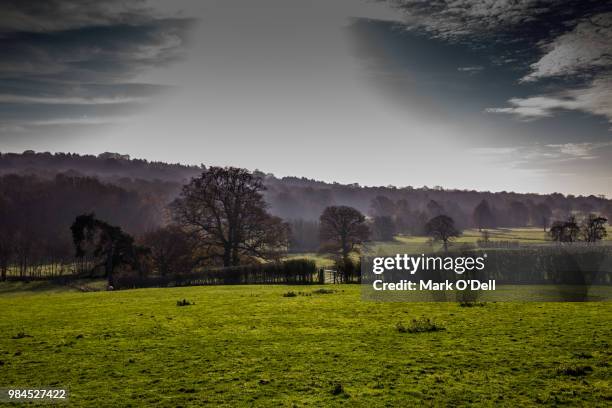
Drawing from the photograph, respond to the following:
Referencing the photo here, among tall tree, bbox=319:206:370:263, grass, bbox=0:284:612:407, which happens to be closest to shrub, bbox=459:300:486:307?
grass, bbox=0:284:612:407

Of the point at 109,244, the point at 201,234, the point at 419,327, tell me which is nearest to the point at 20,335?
the point at 419,327

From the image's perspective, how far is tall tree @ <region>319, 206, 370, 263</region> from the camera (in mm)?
76375

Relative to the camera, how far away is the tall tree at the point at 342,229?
76.4 meters

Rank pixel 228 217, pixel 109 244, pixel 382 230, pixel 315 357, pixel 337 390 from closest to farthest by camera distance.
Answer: pixel 337 390
pixel 315 357
pixel 109 244
pixel 228 217
pixel 382 230

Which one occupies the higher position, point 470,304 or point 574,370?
point 574,370

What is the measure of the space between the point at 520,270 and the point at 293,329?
1397 inches

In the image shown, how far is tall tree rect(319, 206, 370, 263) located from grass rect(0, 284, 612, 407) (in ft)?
174

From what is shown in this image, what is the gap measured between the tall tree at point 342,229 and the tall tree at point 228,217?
1770 cm

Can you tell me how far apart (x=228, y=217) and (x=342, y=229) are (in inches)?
1000

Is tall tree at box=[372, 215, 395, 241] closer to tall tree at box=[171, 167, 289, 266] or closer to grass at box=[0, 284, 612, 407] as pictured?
tall tree at box=[171, 167, 289, 266]

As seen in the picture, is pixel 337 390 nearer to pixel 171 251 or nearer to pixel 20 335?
pixel 20 335

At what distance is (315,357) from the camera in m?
14.0

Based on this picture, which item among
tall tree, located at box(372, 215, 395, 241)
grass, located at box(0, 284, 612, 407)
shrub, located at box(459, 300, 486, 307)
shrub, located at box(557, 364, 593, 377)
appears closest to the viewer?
grass, located at box(0, 284, 612, 407)

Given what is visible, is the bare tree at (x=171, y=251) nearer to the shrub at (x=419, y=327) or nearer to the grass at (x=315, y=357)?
the grass at (x=315, y=357)
